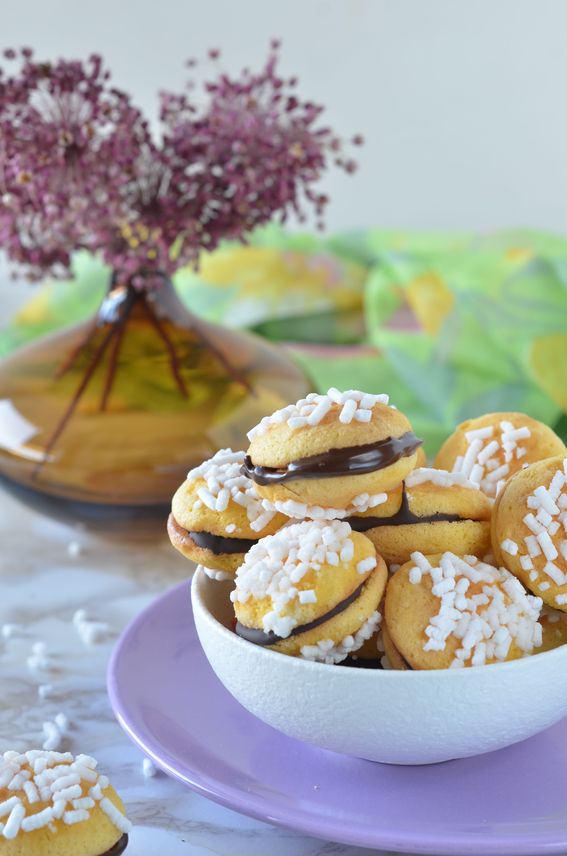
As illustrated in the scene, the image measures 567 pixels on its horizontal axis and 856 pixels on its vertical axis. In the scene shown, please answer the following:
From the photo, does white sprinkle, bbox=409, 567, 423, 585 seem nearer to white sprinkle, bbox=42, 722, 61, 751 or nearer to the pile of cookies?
the pile of cookies

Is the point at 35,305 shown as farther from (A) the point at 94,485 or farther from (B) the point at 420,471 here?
(B) the point at 420,471

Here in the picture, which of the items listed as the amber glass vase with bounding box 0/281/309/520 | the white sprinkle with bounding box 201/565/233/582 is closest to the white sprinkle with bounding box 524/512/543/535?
the white sprinkle with bounding box 201/565/233/582

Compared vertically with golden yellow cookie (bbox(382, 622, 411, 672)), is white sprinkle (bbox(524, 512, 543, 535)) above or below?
above

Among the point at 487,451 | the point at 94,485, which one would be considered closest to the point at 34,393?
the point at 94,485

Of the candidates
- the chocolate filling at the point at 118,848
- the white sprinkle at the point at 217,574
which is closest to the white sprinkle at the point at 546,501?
the white sprinkle at the point at 217,574

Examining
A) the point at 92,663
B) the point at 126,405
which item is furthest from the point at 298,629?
the point at 126,405

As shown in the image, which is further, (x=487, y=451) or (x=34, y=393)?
(x=34, y=393)

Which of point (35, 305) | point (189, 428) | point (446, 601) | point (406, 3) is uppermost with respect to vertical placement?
point (406, 3)
